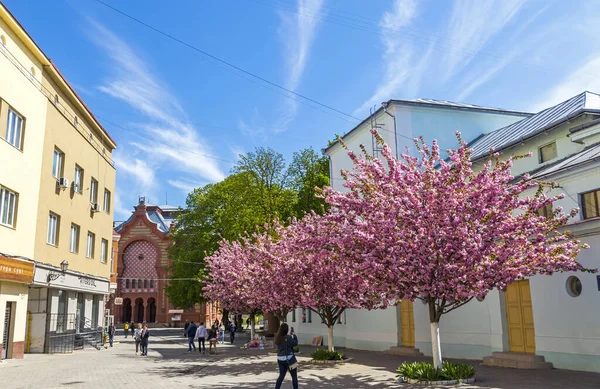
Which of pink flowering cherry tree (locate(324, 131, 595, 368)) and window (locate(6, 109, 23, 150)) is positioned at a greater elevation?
window (locate(6, 109, 23, 150))

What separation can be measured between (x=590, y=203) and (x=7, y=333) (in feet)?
67.5

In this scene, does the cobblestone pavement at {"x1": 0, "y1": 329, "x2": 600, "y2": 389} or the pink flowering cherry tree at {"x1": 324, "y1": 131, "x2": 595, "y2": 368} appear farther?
the cobblestone pavement at {"x1": 0, "y1": 329, "x2": 600, "y2": 389}

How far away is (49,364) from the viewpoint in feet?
63.4

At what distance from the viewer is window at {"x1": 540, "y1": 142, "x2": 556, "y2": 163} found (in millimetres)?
18641

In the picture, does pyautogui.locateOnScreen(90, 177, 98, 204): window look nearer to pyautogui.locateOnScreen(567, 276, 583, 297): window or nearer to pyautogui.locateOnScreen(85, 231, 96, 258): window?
pyautogui.locateOnScreen(85, 231, 96, 258): window

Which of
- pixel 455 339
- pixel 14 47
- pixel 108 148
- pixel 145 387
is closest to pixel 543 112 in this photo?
pixel 455 339

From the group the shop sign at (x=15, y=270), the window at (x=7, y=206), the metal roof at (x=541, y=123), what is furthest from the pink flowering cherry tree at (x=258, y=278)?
the window at (x=7, y=206)

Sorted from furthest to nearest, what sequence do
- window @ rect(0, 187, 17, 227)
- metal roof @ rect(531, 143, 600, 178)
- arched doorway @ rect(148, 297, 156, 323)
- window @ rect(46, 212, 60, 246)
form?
arched doorway @ rect(148, 297, 156, 323) < window @ rect(46, 212, 60, 246) < window @ rect(0, 187, 17, 227) < metal roof @ rect(531, 143, 600, 178)

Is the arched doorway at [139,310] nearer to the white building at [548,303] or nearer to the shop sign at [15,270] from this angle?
the shop sign at [15,270]

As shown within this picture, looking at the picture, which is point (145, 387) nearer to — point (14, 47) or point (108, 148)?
point (14, 47)

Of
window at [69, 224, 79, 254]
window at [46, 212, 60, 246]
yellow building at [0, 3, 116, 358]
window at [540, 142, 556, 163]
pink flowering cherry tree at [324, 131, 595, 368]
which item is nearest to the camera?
pink flowering cherry tree at [324, 131, 595, 368]

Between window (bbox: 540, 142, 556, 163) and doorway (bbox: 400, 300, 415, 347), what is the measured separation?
8335mm

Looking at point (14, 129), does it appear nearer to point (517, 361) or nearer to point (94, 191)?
point (94, 191)

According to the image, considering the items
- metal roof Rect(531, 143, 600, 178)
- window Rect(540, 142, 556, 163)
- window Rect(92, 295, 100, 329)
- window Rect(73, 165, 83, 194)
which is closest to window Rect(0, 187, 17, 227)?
window Rect(73, 165, 83, 194)
